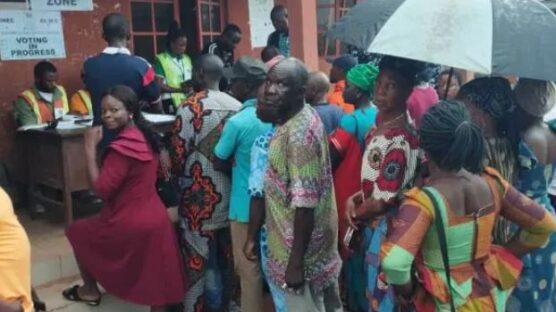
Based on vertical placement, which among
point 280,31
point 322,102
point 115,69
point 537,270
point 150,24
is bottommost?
point 537,270

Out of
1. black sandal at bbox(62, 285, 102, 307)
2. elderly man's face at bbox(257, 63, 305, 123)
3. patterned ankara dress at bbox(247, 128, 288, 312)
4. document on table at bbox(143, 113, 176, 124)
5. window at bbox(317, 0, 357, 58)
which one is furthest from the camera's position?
window at bbox(317, 0, 357, 58)

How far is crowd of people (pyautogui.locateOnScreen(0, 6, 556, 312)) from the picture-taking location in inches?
86.1

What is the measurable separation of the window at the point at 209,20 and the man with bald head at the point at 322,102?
339 cm

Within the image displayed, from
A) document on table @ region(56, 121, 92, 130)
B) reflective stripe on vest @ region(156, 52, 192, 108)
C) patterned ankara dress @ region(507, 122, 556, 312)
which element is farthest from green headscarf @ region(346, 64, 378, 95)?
reflective stripe on vest @ region(156, 52, 192, 108)

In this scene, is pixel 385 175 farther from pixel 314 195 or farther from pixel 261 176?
pixel 261 176

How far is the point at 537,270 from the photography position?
9.73 ft

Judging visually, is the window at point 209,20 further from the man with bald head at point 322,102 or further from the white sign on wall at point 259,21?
the man with bald head at point 322,102

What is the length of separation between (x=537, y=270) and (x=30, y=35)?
479 centimetres

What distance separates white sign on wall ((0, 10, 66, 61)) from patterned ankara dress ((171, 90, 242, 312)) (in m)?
2.70

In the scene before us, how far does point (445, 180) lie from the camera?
219 centimetres

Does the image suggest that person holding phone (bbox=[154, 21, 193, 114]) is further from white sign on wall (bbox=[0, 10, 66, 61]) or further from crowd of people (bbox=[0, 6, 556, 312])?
crowd of people (bbox=[0, 6, 556, 312])

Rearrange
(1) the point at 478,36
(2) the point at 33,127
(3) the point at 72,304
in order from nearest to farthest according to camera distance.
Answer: (1) the point at 478,36 → (3) the point at 72,304 → (2) the point at 33,127

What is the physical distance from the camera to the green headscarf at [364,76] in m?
3.41

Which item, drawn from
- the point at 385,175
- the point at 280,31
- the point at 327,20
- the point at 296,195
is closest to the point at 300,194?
the point at 296,195
